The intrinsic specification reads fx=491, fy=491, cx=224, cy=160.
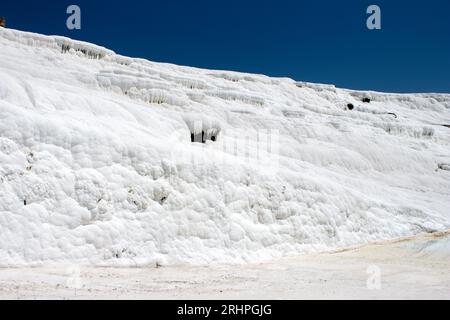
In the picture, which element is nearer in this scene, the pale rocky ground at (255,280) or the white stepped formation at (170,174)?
the pale rocky ground at (255,280)

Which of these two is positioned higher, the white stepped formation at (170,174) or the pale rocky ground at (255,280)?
the white stepped formation at (170,174)

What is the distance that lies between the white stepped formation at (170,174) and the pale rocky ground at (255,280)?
0.84 m

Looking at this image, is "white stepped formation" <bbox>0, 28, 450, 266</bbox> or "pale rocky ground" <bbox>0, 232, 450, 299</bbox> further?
"white stepped formation" <bbox>0, 28, 450, 266</bbox>

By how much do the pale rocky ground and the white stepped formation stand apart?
0.84m

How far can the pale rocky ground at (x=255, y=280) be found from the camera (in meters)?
8.69

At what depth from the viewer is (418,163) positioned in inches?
1030

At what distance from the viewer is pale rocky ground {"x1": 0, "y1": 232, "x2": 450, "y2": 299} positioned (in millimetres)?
8688

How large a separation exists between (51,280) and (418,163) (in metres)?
21.8

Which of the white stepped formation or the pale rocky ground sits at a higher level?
the white stepped formation

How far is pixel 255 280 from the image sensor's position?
34.4 feet

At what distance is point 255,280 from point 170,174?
4.51 metres
